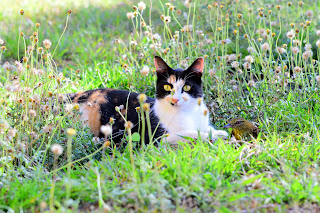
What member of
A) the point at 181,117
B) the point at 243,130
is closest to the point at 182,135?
the point at 181,117

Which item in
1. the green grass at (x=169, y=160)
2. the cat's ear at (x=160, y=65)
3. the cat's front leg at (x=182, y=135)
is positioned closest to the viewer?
the green grass at (x=169, y=160)

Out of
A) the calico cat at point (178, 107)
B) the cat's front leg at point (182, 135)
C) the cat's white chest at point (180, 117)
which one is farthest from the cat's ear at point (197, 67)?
the cat's front leg at point (182, 135)

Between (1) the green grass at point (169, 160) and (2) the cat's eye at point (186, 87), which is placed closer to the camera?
(1) the green grass at point (169, 160)

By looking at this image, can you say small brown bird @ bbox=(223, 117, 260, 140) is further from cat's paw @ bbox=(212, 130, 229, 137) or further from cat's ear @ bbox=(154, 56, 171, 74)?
cat's ear @ bbox=(154, 56, 171, 74)

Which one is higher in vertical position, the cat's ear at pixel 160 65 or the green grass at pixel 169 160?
the cat's ear at pixel 160 65

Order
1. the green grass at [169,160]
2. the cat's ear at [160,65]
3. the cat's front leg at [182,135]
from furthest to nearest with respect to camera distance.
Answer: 1. the cat's ear at [160,65]
2. the cat's front leg at [182,135]
3. the green grass at [169,160]

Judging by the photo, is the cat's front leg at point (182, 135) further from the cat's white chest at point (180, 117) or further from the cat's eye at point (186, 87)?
the cat's eye at point (186, 87)

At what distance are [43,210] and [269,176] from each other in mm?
1279

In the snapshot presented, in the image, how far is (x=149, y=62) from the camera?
4164 mm

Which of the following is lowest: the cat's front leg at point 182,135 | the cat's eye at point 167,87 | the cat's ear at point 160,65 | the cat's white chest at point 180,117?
the cat's front leg at point 182,135

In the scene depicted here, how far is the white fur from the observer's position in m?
3.15

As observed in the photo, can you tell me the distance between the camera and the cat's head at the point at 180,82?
317cm

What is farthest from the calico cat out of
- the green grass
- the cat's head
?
the green grass

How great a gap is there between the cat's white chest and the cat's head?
63 millimetres
